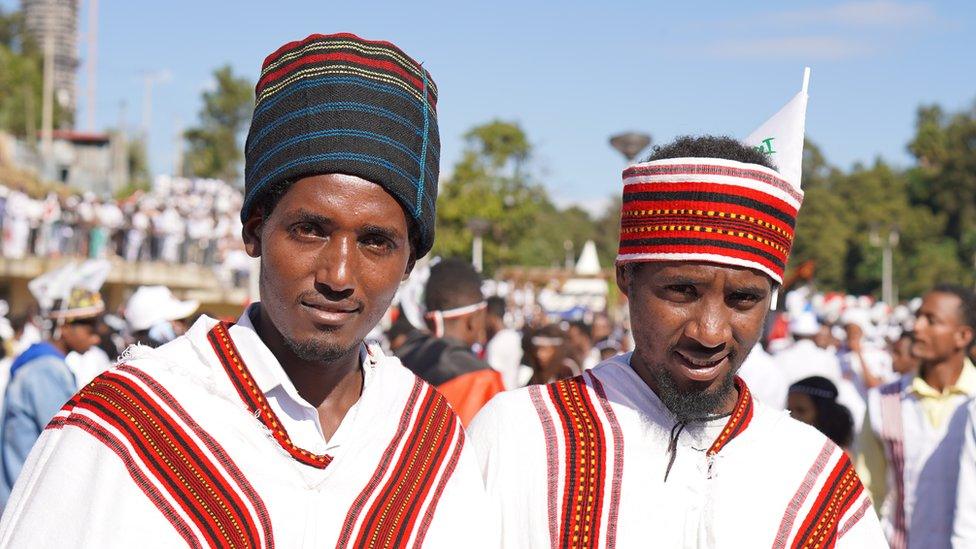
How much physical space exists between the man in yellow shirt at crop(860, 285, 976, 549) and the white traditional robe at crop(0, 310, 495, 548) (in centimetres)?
323

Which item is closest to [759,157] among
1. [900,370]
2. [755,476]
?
[755,476]

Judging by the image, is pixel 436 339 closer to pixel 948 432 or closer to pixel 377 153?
pixel 948 432

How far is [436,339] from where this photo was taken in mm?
5941

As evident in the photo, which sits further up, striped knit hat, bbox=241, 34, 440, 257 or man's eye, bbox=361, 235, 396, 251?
striped knit hat, bbox=241, 34, 440, 257

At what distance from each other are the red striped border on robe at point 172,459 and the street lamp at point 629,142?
469 inches

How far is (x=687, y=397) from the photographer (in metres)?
2.91

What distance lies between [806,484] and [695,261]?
0.66 metres

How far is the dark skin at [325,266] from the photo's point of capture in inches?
103

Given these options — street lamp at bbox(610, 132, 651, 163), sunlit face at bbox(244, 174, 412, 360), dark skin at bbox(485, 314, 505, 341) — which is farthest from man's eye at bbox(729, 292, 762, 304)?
street lamp at bbox(610, 132, 651, 163)

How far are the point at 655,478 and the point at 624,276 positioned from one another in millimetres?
570

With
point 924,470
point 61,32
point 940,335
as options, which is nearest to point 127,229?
point 940,335

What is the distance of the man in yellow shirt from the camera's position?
17.2ft

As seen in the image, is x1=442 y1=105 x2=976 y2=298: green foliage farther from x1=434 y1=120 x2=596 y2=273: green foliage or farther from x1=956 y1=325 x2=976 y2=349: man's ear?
x1=956 y1=325 x2=976 y2=349: man's ear

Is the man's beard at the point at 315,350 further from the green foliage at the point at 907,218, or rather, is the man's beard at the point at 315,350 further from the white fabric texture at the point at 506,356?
the green foliage at the point at 907,218
